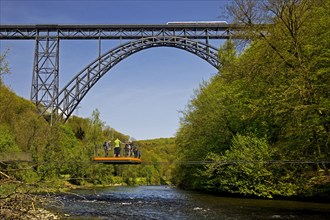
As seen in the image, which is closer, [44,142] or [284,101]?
[284,101]

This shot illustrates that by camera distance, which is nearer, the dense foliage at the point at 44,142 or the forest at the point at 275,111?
the forest at the point at 275,111

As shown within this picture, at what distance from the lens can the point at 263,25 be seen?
56.1ft

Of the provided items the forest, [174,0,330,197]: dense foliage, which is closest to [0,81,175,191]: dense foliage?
the forest

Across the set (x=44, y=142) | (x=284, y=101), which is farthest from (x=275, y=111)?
(x=44, y=142)

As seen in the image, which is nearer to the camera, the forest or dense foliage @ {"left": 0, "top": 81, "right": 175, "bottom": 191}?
the forest

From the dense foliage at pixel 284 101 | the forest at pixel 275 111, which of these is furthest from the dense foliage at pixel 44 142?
the dense foliage at pixel 284 101

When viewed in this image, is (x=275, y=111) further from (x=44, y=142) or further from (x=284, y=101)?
(x=44, y=142)

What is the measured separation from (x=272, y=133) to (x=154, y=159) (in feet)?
166

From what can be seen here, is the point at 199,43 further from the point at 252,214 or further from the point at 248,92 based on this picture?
the point at 252,214

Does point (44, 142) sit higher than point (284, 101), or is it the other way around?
point (284, 101)

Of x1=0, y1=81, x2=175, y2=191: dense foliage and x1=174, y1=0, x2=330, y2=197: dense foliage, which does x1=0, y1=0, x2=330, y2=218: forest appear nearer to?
x1=174, y1=0, x2=330, y2=197: dense foliage

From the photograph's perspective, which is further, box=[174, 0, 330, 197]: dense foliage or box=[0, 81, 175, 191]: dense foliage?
box=[0, 81, 175, 191]: dense foliage

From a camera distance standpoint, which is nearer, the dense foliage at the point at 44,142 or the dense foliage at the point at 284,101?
the dense foliage at the point at 284,101

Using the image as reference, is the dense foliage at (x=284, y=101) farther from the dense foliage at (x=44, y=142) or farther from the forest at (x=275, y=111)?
the dense foliage at (x=44, y=142)
